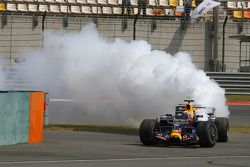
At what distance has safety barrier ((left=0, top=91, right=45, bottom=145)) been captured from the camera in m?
17.0

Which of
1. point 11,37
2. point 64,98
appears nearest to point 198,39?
point 11,37

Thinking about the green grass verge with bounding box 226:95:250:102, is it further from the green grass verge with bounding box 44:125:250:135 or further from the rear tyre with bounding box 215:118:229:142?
the rear tyre with bounding box 215:118:229:142

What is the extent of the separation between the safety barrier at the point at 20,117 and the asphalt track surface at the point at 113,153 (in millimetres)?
377

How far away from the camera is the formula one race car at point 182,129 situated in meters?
17.1

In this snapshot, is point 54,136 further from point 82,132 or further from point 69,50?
point 69,50

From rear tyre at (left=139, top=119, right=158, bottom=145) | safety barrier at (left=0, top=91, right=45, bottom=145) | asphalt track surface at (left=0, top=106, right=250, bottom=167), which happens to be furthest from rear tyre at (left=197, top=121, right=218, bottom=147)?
safety barrier at (left=0, top=91, right=45, bottom=145)

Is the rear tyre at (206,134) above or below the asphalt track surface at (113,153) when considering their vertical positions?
above

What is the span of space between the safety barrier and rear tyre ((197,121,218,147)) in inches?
166

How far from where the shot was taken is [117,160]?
13750 mm

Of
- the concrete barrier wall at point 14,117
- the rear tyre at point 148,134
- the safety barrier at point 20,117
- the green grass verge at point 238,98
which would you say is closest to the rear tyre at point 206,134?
the rear tyre at point 148,134

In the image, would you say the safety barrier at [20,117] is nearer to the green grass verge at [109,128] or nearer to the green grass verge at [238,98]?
the green grass verge at [109,128]

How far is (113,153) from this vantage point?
15.2 m

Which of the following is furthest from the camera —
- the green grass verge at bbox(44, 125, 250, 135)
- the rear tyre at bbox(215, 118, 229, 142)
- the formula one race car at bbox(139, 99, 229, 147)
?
the green grass verge at bbox(44, 125, 250, 135)

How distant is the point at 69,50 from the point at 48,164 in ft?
33.7
